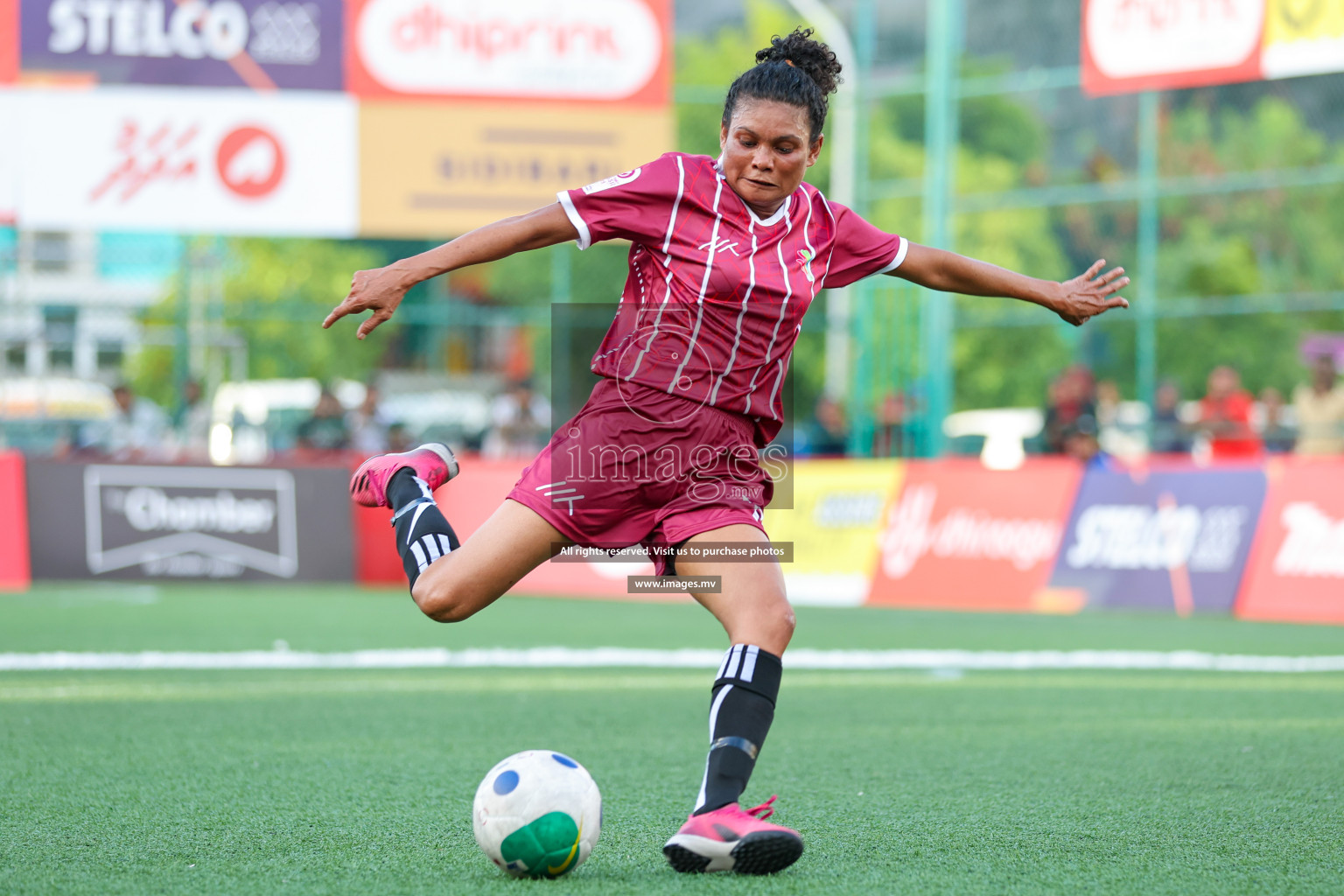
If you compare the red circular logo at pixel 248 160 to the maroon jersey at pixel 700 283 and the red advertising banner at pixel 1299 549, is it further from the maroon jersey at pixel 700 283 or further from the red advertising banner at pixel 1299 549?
the maroon jersey at pixel 700 283

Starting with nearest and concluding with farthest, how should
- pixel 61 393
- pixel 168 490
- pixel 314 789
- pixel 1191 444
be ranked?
1. pixel 314 789
2. pixel 168 490
3. pixel 1191 444
4. pixel 61 393

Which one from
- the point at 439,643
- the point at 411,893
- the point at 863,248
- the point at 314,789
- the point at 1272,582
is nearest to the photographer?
the point at 411,893

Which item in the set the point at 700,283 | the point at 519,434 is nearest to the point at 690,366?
the point at 700,283

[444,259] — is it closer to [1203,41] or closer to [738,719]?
[738,719]

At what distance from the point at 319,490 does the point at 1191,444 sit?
9.41 m

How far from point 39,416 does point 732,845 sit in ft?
52.9

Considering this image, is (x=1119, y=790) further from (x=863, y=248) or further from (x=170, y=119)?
(x=170, y=119)

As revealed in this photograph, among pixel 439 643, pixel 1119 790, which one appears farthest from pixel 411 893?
pixel 439 643

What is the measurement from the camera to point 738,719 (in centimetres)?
425

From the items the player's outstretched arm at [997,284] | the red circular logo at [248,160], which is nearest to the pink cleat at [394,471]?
the player's outstretched arm at [997,284]

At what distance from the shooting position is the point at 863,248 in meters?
4.80

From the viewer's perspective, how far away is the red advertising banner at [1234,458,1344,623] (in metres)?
12.9

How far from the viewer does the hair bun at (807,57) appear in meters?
4.55

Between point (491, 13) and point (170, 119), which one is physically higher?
point (491, 13)
